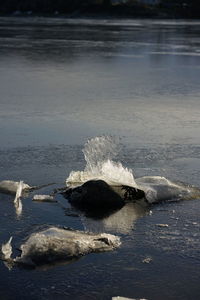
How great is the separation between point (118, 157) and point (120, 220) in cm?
293

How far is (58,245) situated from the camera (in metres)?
7.50

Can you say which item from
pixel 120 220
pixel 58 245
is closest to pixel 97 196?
pixel 120 220

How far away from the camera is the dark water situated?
22.0 ft

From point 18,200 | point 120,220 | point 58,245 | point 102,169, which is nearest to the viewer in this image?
point 58,245

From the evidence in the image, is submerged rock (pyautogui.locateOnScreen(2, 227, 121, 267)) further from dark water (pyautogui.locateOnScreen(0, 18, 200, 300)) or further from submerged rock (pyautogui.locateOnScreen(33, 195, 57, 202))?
submerged rock (pyautogui.locateOnScreen(33, 195, 57, 202))

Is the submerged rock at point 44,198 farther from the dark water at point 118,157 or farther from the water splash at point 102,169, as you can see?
the water splash at point 102,169

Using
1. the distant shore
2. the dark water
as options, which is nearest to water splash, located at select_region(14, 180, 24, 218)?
the dark water

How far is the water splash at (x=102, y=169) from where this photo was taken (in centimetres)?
987

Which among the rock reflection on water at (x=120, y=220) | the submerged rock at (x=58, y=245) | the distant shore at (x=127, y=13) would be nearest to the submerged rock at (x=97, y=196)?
the rock reflection on water at (x=120, y=220)

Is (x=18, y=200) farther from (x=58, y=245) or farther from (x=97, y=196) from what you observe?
(x=58, y=245)

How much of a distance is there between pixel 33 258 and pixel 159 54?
83.3 feet

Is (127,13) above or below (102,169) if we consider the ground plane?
above

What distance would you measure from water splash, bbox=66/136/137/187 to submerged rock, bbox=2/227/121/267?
78.7 inches

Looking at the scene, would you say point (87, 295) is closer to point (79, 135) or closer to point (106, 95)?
point (79, 135)
